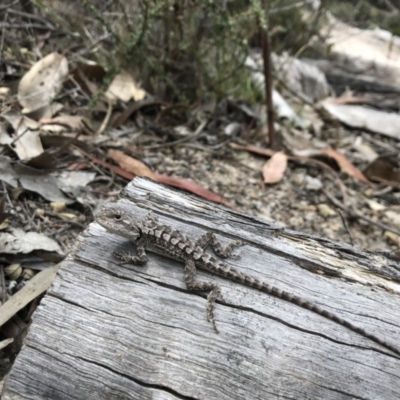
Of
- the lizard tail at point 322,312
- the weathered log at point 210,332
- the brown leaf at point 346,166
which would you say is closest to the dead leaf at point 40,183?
the weathered log at point 210,332

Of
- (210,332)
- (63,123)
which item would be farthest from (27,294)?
(63,123)

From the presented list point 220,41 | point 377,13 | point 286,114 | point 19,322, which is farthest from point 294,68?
point 19,322

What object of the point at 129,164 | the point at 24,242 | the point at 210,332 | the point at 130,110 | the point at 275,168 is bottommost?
the point at 275,168

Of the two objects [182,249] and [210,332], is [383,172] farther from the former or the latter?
[210,332]

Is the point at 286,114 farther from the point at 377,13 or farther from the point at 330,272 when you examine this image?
the point at 377,13

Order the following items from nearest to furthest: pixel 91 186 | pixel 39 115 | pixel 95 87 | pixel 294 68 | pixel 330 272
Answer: pixel 330 272 < pixel 91 186 < pixel 39 115 < pixel 95 87 < pixel 294 68

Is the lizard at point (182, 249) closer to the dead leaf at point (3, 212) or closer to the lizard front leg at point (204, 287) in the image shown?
the lizard front leg at point (204, 287)
